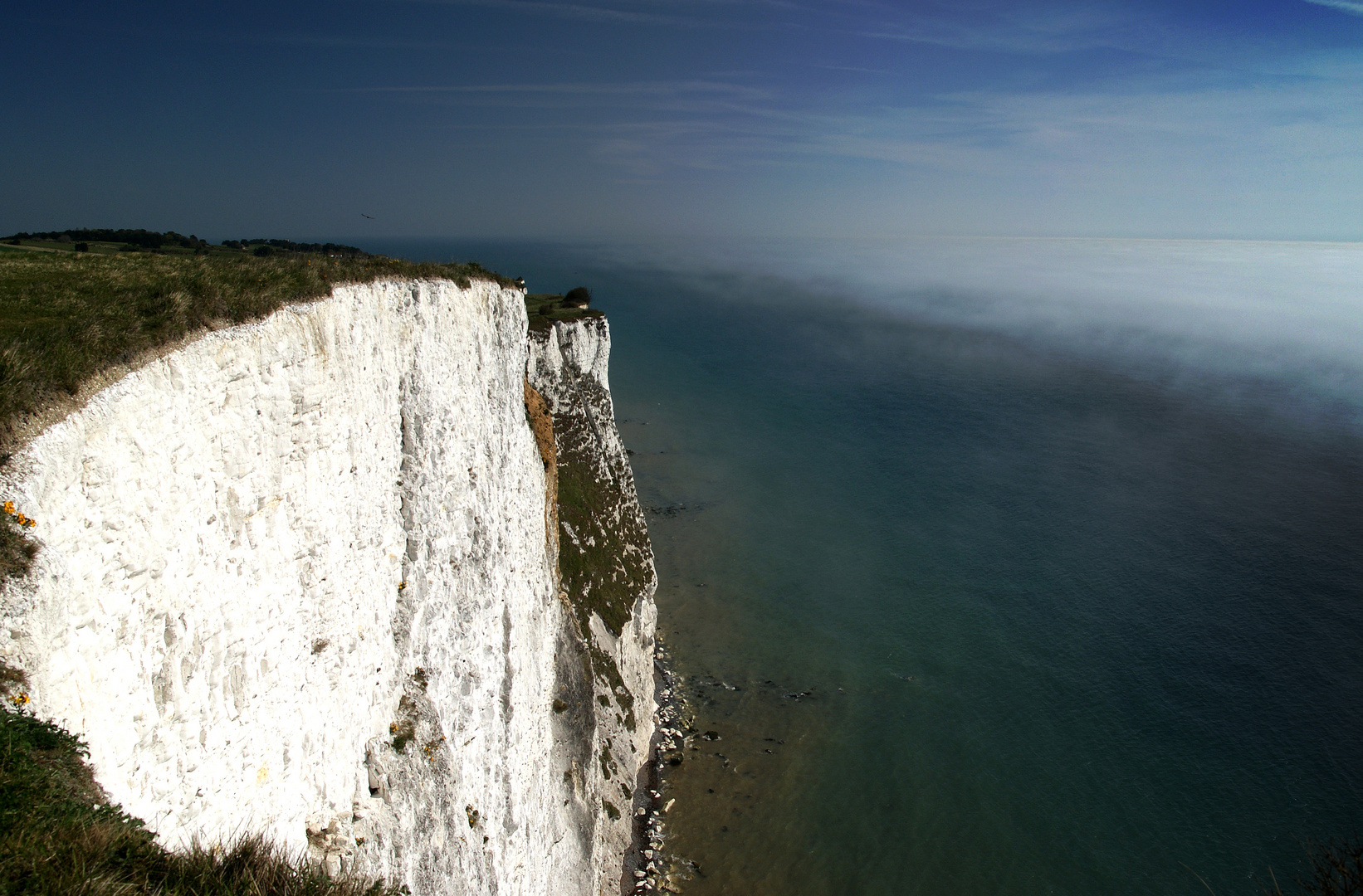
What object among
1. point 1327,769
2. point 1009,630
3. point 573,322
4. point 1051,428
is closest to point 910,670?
point 1009,630

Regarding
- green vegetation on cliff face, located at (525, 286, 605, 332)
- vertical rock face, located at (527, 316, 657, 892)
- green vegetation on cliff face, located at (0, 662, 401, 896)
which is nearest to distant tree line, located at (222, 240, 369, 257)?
vertical rock face, located at (527, 316, 657, 892)

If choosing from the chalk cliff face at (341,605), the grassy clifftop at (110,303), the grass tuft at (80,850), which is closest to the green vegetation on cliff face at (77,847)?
the grass tuft at (80,850)

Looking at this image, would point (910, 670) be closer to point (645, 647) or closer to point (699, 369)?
point (645, 647)

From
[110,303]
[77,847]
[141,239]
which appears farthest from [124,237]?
[77,847]

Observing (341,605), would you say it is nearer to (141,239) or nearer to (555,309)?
(141,239)

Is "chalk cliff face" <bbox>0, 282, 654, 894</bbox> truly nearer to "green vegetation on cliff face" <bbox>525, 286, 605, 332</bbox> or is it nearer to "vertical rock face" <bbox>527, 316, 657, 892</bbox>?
"vertical rock face" <bbox>527, 316, 657, 892</bbox>

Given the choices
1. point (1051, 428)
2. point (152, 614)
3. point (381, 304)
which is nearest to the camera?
point (152, 614)

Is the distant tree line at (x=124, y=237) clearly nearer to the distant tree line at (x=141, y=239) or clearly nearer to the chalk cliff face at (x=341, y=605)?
the distant tree line at (x=141, y=239)
